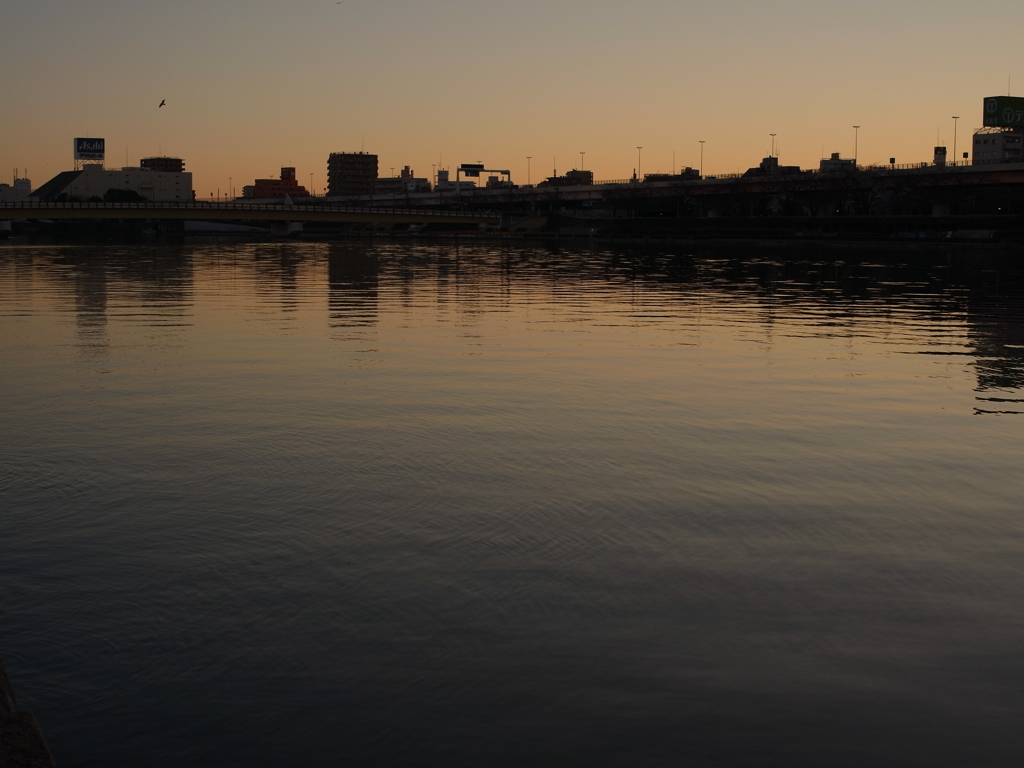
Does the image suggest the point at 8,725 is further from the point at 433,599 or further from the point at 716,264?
the point at 716,264

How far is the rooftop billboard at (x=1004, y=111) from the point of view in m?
176

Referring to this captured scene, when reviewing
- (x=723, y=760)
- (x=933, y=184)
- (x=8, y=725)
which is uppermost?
(x=933, y=184)

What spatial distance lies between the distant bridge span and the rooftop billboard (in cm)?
8239

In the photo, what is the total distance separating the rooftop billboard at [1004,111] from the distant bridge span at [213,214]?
82.4 metres

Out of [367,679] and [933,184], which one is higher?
[933,184]

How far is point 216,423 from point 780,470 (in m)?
7.15

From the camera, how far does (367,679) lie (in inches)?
247

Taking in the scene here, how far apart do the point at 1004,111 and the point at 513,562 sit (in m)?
192

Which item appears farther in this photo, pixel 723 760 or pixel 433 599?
pixel 433 599

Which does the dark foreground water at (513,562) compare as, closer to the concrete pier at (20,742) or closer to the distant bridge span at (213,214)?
the concrete pier at (20,742)

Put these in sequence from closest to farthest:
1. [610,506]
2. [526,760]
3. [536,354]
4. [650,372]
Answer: [526,760] < [610,506] < [650,372] < [536,354]

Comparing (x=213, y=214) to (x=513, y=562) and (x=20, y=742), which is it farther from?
(x=20, y=742)

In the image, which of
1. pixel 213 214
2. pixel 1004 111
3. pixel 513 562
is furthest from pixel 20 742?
pixel 1004 111

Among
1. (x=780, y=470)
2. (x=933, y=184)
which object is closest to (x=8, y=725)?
(x=780, y=470)
